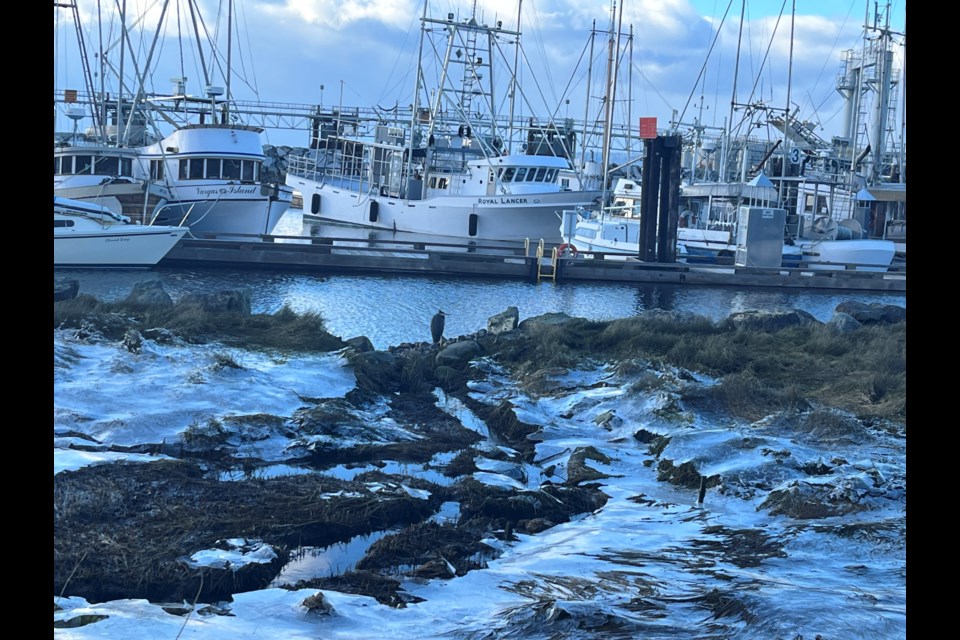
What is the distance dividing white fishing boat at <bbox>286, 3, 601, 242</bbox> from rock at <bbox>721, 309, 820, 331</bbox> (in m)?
26.1

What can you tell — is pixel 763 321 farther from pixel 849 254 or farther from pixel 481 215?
pixel 481 215

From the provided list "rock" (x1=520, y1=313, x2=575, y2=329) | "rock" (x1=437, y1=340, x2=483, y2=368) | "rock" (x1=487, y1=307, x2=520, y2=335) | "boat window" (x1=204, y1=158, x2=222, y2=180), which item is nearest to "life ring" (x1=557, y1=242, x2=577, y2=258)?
"boat window" (x1=204, y1=158, x2=222, y2=180)

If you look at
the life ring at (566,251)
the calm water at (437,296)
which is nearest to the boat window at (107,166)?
the calm water at (437,296)

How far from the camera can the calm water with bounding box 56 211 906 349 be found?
24.3m

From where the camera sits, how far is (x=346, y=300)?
2622 cm

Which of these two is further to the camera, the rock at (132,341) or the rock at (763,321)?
Answer: the rock at (763,321)

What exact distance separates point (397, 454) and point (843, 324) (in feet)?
36.4

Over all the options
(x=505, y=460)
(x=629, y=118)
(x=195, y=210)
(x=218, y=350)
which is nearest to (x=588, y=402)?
(x=505, y=460)

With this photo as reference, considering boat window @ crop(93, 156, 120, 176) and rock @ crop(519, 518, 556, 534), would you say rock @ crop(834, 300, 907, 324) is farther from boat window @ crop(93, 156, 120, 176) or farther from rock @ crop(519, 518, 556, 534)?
boat window @ crop(93, 156, 120, 176)

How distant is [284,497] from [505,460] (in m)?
2.72

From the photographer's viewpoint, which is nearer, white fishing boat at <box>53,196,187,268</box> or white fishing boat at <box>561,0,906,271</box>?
white fishing boat at <box>53,196,187,268</box>

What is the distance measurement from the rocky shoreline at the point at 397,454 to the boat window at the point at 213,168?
2008cm

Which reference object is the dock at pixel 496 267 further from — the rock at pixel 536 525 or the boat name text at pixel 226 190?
the rock at pixel 536 525

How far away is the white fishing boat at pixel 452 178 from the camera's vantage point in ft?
149
